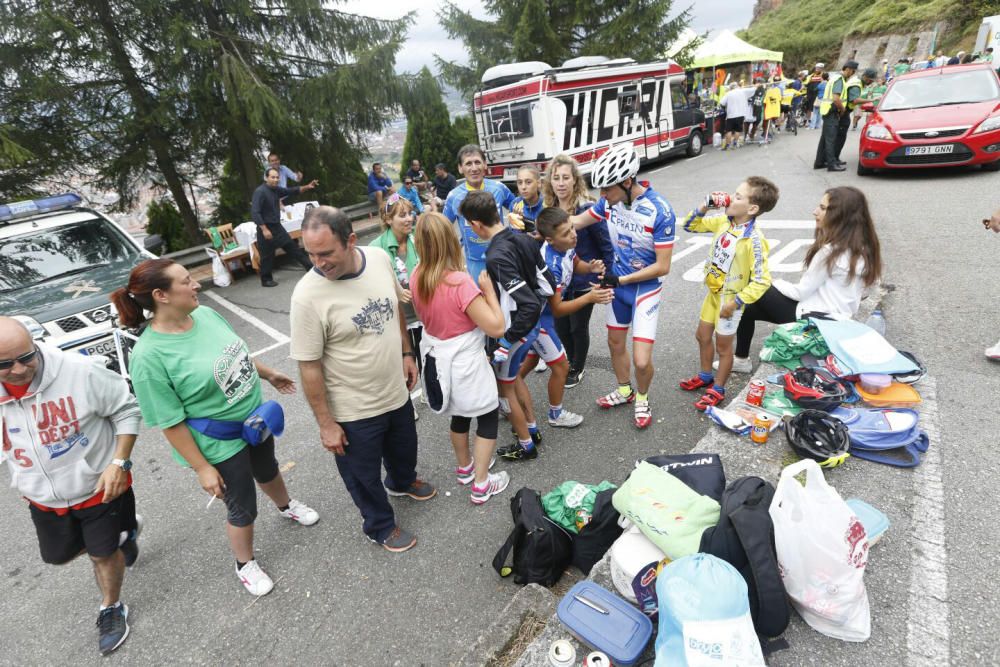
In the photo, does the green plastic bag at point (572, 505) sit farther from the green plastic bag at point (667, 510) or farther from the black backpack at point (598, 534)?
the green plastic bag at point (667, 510)

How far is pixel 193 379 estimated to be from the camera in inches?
94.7

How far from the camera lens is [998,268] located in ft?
18.5

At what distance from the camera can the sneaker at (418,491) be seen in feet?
11.5

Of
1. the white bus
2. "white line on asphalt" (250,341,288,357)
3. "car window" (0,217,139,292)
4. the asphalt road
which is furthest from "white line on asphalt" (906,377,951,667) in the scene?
the white bus

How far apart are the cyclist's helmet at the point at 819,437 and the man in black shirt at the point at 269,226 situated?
8.55 m

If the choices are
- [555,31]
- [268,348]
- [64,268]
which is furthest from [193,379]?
[555,31]

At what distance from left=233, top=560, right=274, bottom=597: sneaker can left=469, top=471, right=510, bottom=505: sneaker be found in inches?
51.9

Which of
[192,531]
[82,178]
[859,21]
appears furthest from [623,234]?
[859,21]

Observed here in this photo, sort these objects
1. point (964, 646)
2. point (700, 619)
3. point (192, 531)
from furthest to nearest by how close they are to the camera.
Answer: point (192, 531)
point (964, 646)
point (700, 619)

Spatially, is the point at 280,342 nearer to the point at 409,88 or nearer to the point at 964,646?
the point at 964,646

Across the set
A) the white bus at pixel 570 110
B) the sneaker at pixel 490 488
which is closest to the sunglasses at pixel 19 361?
the sneaker at pixel 490 488

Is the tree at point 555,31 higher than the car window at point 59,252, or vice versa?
the tree at point 555,31

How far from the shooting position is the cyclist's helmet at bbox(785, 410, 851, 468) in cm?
284

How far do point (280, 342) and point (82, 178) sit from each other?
8407 mm
